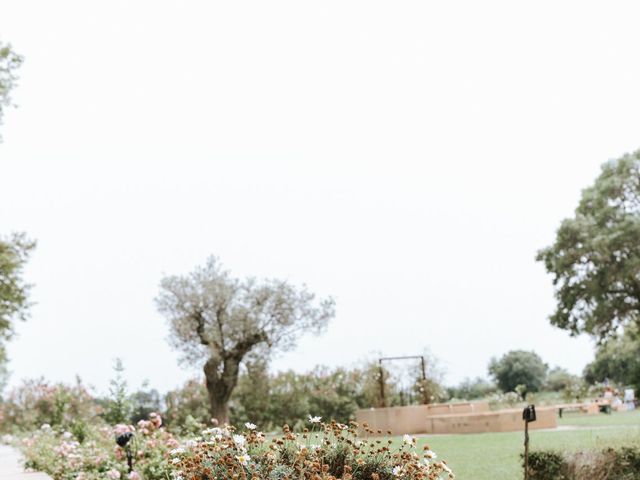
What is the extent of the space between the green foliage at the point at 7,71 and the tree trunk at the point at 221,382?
8361 millimetres

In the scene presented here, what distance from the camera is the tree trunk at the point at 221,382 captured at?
18734 mm

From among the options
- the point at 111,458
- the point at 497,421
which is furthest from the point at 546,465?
the point at 497,421

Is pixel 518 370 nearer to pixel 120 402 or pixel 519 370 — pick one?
pixel 519 370

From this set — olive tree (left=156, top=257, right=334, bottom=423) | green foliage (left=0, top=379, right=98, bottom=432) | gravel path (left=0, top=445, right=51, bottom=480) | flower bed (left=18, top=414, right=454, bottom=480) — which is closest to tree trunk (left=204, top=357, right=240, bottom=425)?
olive tree (left=156, top=257, right=334, bottom=423)

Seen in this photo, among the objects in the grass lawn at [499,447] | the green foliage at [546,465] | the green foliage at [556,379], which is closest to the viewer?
the green foliage at [546,465]

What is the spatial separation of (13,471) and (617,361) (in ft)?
109

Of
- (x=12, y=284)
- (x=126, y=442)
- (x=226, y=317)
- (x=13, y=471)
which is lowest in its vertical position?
(x=13, y=471)

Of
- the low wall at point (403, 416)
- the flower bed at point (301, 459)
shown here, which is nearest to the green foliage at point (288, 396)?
the low wall at point (403, 416)

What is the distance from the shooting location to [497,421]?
17.4 metres

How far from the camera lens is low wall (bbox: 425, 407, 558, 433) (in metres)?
17.0

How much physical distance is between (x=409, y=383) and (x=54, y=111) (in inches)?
543

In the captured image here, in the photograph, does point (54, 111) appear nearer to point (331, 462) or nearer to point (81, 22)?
point (81, 22)

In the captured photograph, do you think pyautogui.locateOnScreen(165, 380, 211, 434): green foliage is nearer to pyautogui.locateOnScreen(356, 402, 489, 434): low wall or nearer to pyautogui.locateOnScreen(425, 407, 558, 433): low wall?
pyautogui.locateOnScreen(356, 402, 489, 434): low wall

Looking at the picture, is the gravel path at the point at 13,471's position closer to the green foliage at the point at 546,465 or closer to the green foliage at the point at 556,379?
the green foliage at the point at 546,465
